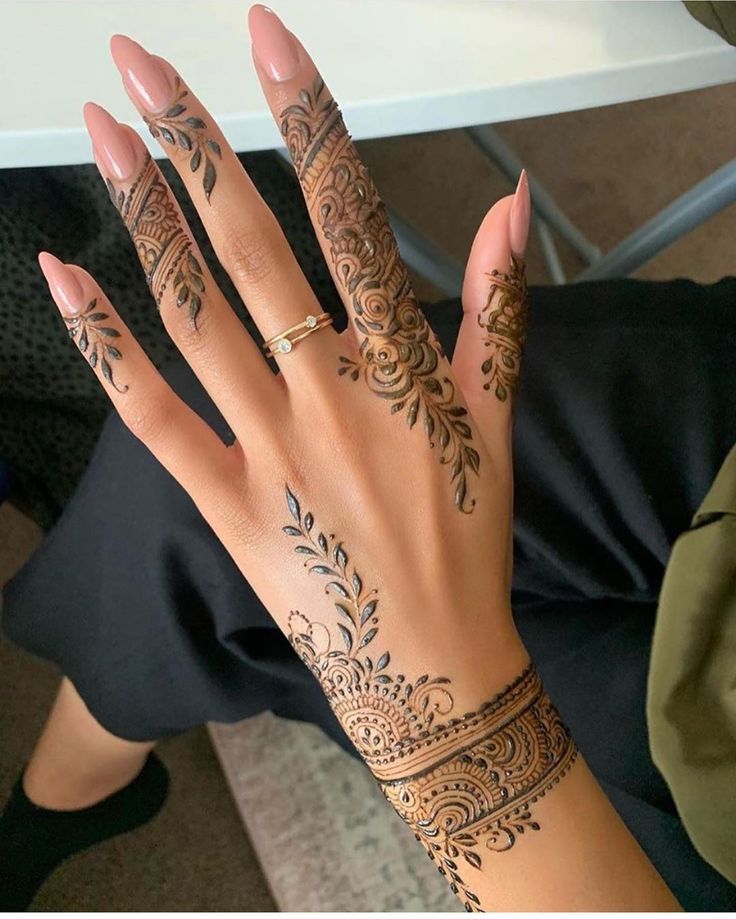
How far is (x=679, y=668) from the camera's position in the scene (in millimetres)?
508

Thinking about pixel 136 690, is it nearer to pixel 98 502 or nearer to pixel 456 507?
pixel 98 502

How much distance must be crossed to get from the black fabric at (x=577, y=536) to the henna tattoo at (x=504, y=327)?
96mm

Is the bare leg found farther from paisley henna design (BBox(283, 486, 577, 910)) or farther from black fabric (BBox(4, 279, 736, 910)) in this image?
paisley henna design (BBox(283, 486, 577, 910))

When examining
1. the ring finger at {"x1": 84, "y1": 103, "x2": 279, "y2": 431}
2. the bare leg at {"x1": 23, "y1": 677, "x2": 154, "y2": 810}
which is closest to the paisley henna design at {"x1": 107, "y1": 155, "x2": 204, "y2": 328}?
the ring finger at {"x1": 84, "y1": 103, "x2": 279, "y2": 431}

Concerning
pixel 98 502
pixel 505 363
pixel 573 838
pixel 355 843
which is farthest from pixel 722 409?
pixel 355 843

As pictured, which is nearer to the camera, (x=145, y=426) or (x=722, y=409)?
(x=145, y=426)

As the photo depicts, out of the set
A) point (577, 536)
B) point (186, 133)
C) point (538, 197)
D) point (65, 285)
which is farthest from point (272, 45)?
point (538, 197)

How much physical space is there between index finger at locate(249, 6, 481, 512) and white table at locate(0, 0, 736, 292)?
0.17 feet

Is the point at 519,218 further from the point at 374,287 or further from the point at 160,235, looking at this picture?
the point at 160,235

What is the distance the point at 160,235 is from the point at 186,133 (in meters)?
0.06

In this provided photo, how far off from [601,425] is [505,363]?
0.40ft

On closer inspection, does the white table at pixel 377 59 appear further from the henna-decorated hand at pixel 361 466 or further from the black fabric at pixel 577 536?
the black fabric at pixel 577 536

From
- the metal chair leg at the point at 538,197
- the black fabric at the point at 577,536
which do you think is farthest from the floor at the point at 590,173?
the black fabric at the point at 577,536

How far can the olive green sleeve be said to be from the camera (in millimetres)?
497
